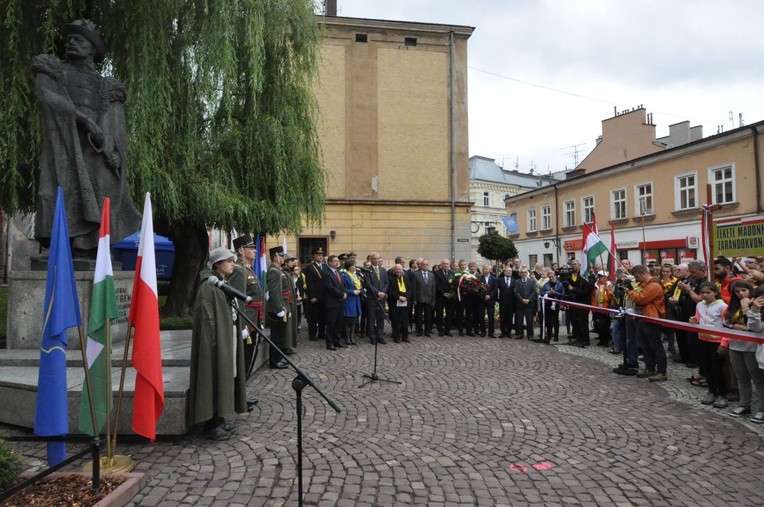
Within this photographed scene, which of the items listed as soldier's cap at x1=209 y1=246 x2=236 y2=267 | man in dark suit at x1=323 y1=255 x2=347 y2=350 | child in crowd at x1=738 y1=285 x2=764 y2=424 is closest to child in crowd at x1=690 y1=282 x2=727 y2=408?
child in crowd at x1=738 y1=285 x2=764 y2=424

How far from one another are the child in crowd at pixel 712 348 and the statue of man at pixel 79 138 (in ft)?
25.3

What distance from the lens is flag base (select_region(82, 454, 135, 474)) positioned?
389cm

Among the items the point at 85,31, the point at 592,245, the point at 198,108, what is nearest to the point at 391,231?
the point at 592,245

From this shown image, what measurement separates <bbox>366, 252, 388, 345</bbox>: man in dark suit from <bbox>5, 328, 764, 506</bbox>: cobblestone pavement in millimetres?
3663

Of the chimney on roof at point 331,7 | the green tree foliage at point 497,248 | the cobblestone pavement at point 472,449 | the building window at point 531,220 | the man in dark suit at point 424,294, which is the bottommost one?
the cobblestone pavement at point 472,449

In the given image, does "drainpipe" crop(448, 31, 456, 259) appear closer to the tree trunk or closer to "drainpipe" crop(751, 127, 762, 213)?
"drainpipe" crop(751, 127, 762, 213)

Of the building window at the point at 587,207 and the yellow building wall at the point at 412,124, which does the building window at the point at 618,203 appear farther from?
the yellow building wall at the point at 412,124

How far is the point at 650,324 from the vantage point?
7910 mm

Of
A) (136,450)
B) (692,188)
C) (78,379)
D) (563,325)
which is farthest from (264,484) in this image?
(692,188)

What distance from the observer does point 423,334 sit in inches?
502

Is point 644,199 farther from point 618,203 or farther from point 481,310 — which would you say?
point 481,310

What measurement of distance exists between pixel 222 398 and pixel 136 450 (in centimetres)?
87

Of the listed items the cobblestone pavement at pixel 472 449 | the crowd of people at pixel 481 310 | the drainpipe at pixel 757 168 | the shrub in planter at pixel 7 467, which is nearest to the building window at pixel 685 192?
the drainpipe at pixel 757 168

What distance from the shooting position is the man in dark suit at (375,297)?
11211mm
